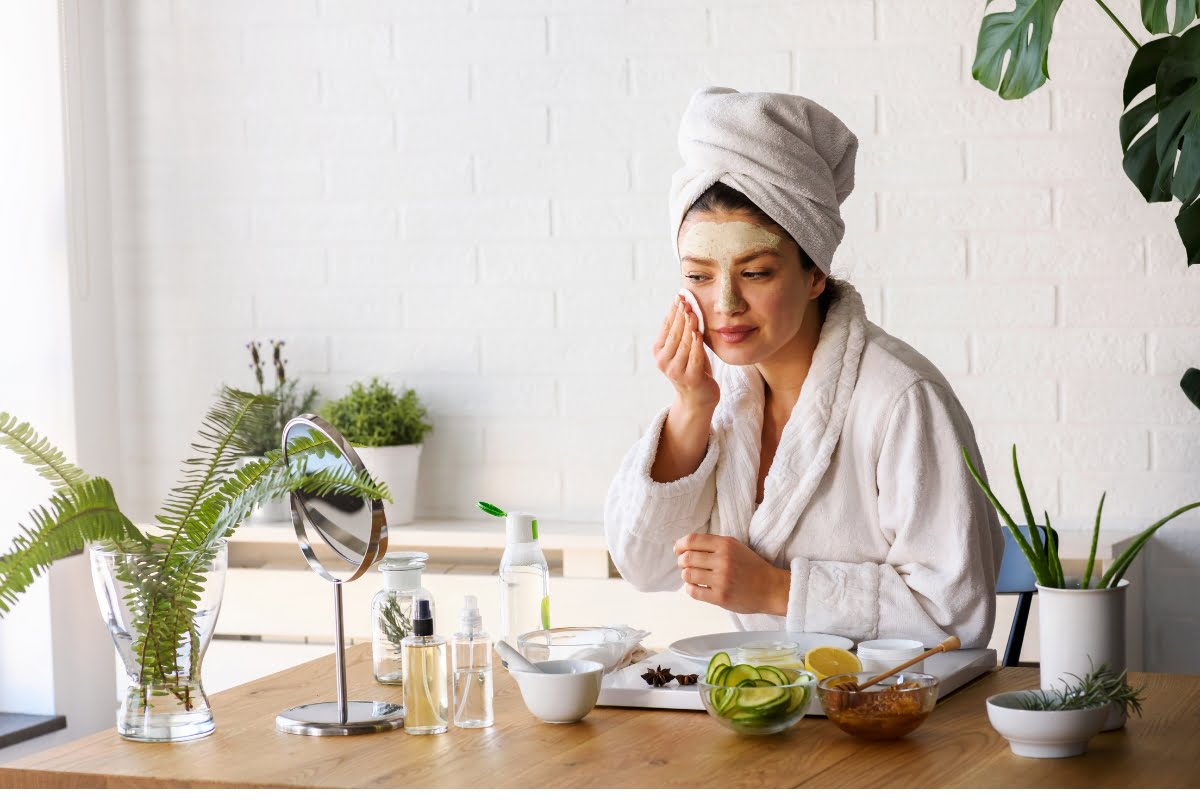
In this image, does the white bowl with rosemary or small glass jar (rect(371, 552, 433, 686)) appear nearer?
the white bowl with rosemary

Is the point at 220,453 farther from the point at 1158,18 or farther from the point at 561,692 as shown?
the point at 1158,18

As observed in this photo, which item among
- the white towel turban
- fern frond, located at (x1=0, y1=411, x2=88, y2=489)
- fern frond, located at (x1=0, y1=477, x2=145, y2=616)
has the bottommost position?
fern frond, located at (x1=0, y1=477, x2=145, y2=616)

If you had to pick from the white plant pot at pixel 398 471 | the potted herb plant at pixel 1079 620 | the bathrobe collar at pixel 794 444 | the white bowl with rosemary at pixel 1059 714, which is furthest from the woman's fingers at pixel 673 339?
the white plant pot at pixel 398 471

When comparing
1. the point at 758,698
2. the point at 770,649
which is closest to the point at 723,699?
the point at 758,698

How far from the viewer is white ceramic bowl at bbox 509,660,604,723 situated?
60.4 inches

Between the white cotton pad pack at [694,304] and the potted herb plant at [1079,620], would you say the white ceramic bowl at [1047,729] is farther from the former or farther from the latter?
the white cotton pad pack at [694,304]

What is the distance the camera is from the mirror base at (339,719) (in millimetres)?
1554

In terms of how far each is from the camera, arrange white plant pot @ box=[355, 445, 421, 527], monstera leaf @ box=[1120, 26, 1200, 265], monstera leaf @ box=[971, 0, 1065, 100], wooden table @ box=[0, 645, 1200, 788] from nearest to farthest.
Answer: wooden table @ box=[0, 645, 1200, 788]
monstera leaf @ box=[1120, 26, 1200, 265]
monstera leaf @ box=[971, 0, 1065, 100]
white plant pot @ box=[355, 445, 421, 527]

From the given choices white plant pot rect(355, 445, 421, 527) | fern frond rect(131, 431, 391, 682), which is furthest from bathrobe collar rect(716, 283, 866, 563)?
white plant pot rect(355, 445, 421, 527)

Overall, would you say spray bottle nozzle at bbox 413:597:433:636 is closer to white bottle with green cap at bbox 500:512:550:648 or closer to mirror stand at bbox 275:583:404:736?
mirror stand at bbox 275:583:404:736

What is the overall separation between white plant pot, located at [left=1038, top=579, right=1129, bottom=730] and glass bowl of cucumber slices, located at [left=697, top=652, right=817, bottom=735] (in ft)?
0.83

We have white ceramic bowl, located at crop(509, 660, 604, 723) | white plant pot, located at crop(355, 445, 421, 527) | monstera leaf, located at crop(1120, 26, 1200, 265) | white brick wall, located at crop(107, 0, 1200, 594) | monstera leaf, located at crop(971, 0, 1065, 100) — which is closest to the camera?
white ceramic bowl, located at crop(509, 660, 604, 723)

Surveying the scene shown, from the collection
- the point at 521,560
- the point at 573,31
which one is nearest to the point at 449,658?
the point at 521,560

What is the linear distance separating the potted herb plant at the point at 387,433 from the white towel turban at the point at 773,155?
4.69 feet
